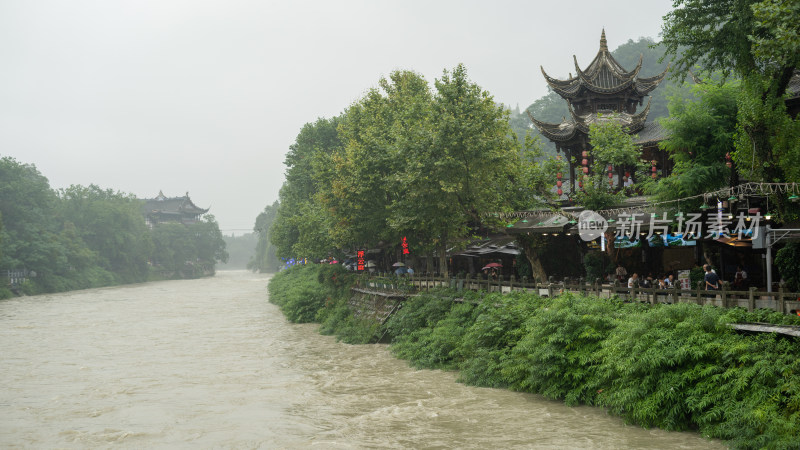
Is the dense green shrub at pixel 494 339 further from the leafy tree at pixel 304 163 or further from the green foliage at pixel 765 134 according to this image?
the leafy tree at pixel 304 163

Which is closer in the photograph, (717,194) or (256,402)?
(256,402)

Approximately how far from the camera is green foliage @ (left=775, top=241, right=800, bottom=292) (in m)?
16.9

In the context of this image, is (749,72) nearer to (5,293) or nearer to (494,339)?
(494,339)

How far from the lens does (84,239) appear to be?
245ft

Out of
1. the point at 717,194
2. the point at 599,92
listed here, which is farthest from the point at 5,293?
the point at 717,194

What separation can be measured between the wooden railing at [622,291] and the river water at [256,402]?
3493 millimetres

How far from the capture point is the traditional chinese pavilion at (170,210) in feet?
335

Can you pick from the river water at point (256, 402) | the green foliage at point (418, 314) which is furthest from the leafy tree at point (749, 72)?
the green foliage at point (418, 314)

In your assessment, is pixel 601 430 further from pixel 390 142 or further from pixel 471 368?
pixel 390 142

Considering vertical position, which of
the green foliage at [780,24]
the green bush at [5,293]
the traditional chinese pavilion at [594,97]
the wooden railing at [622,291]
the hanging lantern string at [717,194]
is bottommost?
the green bush at [5,293]

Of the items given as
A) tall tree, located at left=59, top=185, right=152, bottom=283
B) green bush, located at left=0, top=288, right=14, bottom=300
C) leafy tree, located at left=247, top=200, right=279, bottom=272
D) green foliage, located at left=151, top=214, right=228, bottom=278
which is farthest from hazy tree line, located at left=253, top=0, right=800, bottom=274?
leafy tree, located at left=247, top=200, right=279, bottom=272

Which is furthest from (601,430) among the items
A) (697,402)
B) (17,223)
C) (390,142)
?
(17,223)

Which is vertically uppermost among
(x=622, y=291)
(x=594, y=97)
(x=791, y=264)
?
Result: (x=594, y=97)

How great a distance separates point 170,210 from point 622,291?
101m
